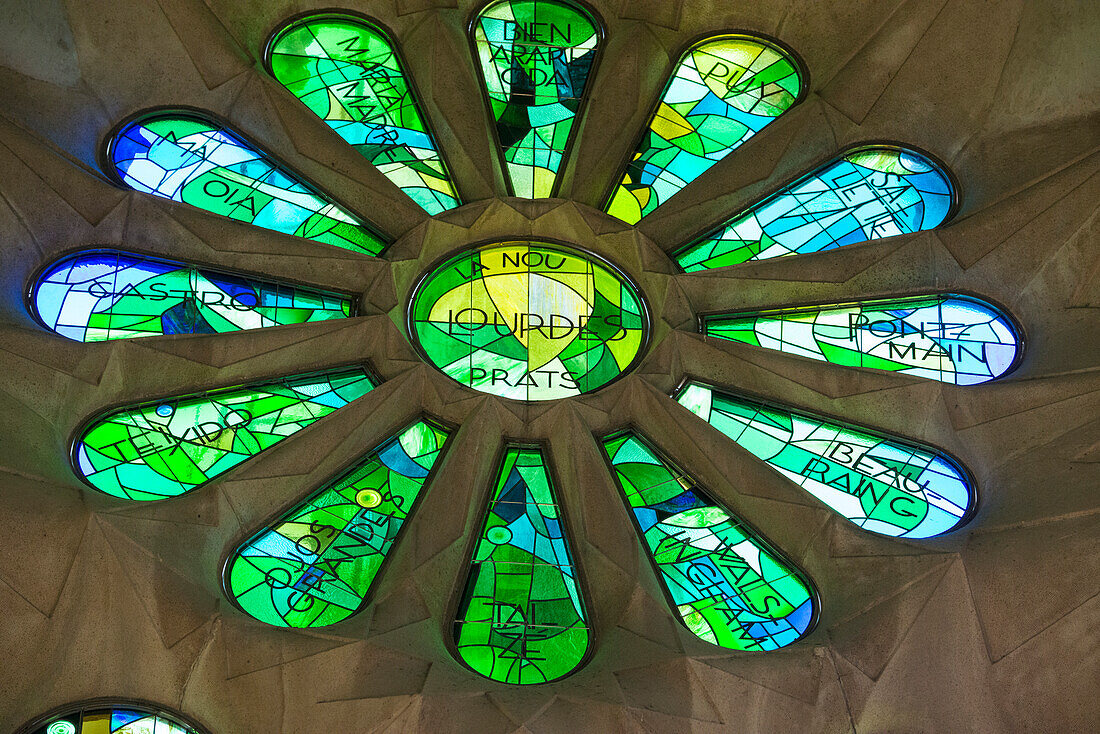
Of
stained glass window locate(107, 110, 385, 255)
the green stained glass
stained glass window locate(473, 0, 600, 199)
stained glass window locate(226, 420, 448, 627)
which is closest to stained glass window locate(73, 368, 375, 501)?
stained glass window locate(226, 420, 448, 627)

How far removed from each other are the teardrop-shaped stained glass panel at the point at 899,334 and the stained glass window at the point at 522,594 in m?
1.95

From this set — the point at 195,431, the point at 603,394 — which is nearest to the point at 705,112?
the point at 603,394

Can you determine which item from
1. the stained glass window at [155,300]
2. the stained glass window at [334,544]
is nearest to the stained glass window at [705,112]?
the stained glass window at [155,300]

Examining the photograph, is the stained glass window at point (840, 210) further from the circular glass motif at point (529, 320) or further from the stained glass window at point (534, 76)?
the stained glass window at point (534, 76)

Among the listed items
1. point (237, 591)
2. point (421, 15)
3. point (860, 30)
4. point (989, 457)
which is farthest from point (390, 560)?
point (860, 30)

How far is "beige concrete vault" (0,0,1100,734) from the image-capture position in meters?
10.5

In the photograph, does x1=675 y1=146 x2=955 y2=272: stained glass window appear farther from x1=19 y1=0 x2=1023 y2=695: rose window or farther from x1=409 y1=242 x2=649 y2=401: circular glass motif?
x1=409 y1=242 x2=649 y2=401: circular glass motif

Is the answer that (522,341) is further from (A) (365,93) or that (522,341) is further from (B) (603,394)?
(A) (365,93)

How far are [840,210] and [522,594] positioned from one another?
4264mm

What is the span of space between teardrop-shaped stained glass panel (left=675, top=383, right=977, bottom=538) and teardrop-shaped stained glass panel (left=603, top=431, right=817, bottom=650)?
0.54m

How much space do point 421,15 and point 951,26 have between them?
4.10 m

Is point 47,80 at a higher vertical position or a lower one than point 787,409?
higher

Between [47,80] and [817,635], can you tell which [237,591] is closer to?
[817,635]

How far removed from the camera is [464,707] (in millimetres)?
10398
